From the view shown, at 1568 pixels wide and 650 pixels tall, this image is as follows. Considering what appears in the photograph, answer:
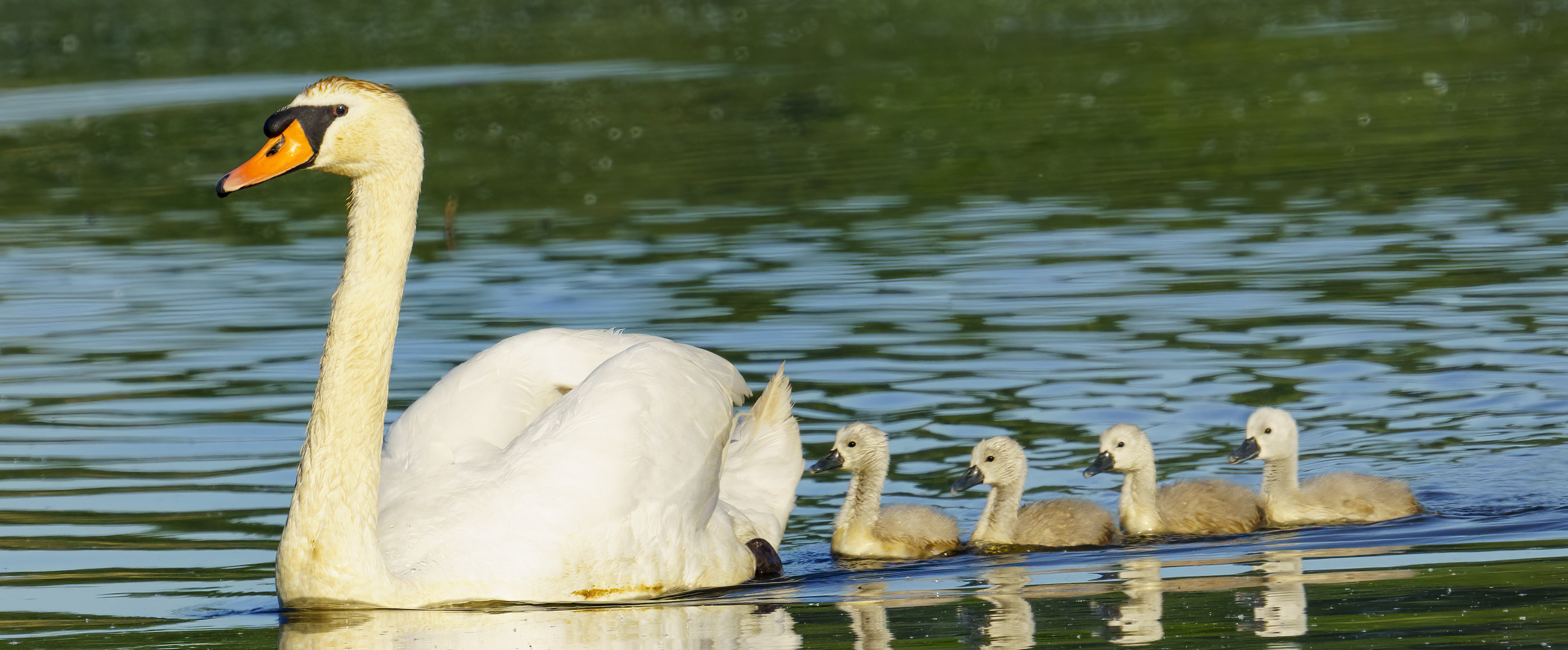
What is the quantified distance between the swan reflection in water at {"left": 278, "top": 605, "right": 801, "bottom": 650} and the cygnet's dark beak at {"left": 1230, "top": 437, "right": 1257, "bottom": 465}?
236 cm

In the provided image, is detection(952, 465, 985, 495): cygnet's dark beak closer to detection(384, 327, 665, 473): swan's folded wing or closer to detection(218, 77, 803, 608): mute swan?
detection(218, 77, 803, 608): mute swan

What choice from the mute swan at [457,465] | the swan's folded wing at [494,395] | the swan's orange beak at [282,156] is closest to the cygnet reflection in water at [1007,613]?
the mute swan at [457,465]

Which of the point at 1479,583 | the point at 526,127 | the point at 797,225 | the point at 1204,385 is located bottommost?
the point at 1479,583

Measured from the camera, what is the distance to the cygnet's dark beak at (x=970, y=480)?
8.43 metres

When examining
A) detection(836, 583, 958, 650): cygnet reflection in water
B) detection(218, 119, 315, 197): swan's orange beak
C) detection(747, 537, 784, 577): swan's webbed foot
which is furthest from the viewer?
detection(747, 537, 784, 577): swan's webbed foot

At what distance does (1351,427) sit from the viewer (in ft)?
32.0

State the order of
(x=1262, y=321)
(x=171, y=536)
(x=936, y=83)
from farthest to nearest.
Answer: (x=936, y=83) < (x=1262, y=321) < (x=171, y=536)

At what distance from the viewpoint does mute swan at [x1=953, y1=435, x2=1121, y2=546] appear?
A: 8.27 meters

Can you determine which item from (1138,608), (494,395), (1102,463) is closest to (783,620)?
(1138,608)

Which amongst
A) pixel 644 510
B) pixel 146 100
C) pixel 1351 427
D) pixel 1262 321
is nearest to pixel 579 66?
pixel 146 100

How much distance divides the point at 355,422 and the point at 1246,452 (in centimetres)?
356

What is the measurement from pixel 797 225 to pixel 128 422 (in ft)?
22.4

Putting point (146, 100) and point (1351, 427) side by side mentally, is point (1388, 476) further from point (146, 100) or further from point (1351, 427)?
point (146, 100)

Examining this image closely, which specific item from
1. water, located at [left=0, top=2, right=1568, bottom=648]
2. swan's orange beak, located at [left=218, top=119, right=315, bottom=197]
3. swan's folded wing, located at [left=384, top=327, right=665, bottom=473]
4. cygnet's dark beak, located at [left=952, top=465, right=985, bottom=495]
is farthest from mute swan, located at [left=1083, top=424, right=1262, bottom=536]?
swan's orange beak, located at [left=218, top=119, right=315, bottom=197]
